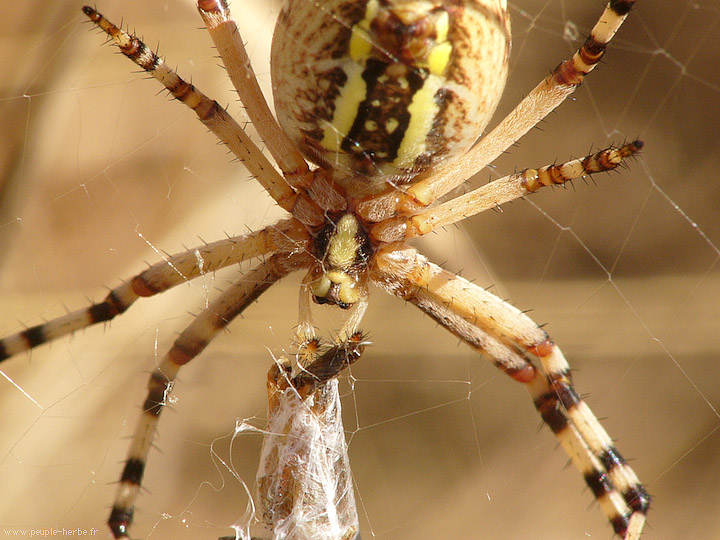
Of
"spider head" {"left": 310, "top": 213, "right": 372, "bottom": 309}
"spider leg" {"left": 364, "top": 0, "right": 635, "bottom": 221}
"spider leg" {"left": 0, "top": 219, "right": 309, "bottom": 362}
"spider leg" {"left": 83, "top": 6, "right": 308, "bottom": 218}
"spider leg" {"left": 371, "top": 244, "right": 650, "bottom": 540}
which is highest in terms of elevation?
"spider leg" {"left": 83, "top": 6, "right": 308, "bottom": 218}

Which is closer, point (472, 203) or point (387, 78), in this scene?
point (387, 78)

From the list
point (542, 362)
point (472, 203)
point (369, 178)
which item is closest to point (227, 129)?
point (369, 178)

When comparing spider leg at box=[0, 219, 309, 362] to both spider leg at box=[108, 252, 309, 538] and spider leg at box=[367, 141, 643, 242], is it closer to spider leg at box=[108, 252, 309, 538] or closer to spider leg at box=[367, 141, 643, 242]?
spider leg at box=[108, 252, 309, 538]

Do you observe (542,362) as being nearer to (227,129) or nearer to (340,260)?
(340,260)

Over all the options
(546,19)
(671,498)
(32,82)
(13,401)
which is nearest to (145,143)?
(32,82)

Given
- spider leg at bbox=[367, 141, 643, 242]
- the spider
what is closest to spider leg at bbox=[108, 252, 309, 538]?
the spider

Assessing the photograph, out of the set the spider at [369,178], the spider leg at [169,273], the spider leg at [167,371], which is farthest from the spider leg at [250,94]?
the spider leg at [167,371]

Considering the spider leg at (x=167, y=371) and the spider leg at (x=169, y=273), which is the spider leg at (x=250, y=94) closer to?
the spider leg at (x=169, y=273)

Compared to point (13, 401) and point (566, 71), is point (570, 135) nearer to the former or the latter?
point (566, 71)
